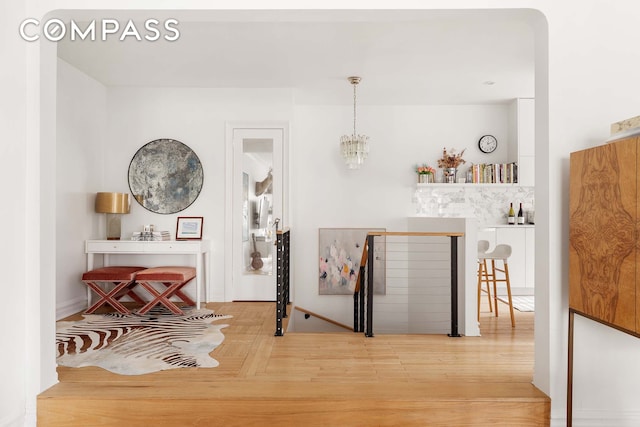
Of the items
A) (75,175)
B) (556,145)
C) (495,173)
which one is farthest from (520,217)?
(75,175)

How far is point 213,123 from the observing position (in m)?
6.02

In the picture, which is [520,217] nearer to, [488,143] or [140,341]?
[488,143]

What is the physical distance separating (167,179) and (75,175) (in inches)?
41.6

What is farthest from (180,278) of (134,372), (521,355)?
(521,355)

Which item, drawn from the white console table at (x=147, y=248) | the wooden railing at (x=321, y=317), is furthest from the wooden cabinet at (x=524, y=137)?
the white console table at (x=147, y=248)

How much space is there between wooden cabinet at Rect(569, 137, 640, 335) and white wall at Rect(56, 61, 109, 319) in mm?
4639

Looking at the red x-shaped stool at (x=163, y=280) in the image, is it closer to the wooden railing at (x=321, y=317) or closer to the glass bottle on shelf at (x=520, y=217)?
the wooden railing at (x=321, y=317)

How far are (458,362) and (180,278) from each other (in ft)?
9.52

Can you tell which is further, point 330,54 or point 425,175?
point 425,175

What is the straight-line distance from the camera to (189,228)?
19.6 feet

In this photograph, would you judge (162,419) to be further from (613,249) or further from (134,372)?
(613,249)

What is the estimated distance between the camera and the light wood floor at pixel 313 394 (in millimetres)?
2764

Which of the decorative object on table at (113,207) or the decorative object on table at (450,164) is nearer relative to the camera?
the decorative object on table at (113,207)

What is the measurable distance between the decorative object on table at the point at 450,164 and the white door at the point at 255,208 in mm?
2408
